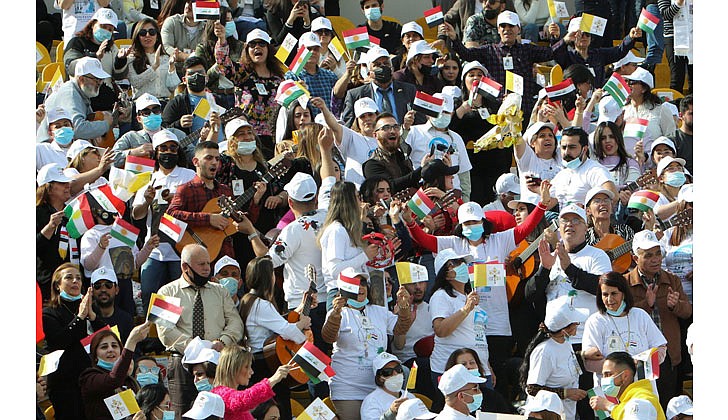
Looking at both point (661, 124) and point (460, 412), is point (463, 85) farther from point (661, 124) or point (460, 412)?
point (460, 412)

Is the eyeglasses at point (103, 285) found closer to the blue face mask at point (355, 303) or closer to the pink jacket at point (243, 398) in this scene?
the pink jacket at point (243, 398)

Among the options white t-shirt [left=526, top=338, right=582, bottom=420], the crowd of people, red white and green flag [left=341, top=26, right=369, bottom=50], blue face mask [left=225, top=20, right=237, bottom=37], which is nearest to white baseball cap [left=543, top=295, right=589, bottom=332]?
the crowd of people

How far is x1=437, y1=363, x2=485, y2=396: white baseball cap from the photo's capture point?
1158 centimetres

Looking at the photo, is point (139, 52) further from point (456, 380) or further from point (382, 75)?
point (456, 380)

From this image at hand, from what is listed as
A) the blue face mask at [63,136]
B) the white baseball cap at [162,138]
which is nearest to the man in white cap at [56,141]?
the blue face mask at [63,136]

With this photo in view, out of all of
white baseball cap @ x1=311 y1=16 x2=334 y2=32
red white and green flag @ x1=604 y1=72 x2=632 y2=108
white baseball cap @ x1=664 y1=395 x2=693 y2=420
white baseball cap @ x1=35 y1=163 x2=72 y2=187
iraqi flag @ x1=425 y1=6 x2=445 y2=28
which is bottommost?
white baseball cap @ x1=664 y1=395 x2=693 y2=420

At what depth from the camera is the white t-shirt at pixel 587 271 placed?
502 inches

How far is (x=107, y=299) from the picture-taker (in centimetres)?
1240

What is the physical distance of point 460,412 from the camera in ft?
37.9

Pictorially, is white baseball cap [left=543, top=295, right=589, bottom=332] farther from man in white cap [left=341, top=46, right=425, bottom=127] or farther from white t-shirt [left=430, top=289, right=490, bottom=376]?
man in white cap [left=341, top=46, right=425, bottom=127]

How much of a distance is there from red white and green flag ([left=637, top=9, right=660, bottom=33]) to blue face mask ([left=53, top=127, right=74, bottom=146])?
6406mm

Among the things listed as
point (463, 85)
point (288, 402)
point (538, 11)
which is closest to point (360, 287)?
point (288, 402)

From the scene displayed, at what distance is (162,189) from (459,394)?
3245mm

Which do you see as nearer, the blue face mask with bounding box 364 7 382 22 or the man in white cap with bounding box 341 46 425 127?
the man in white cap with bounding box 341 46 425 127
